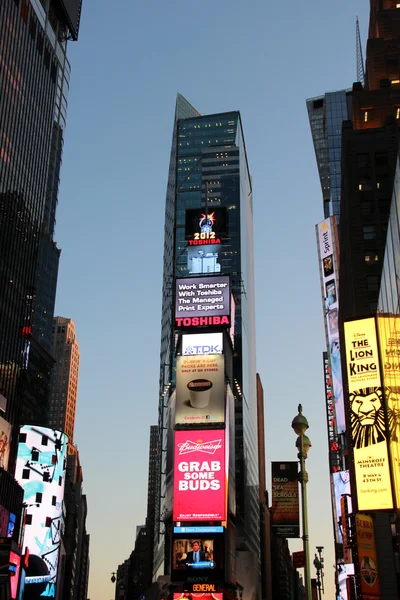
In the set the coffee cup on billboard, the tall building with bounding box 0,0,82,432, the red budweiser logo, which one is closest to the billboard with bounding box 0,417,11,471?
the red budweiser logo

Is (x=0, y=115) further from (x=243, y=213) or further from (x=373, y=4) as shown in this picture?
(x=243, y=213)

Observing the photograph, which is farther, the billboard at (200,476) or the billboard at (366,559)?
the billboard at (200,476)

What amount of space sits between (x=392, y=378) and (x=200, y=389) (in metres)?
42.2

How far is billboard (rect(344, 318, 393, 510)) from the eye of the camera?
32062mm

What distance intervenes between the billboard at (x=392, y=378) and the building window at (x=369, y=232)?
1895 inches

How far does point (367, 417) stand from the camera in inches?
1332

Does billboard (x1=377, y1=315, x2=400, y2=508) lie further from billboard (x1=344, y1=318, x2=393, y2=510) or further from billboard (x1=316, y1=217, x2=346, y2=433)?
billboard (x1=316, y1=217, x2=346, y2=433)

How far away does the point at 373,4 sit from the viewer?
344 ft

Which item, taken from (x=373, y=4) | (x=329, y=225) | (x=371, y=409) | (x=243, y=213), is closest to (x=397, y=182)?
(x=371, y=409)

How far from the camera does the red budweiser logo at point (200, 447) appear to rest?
70.8 metres

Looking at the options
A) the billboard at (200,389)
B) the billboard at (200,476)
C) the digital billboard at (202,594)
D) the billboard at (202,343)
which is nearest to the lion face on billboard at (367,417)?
the billboard at (200,476)

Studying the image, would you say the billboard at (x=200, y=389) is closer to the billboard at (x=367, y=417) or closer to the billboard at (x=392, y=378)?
the billboard at (x=367, y=417)

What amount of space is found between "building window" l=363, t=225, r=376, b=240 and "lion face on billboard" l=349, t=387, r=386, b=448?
Result: 49845 millimetres

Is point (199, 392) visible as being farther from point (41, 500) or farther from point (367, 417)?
point (367, 417)
